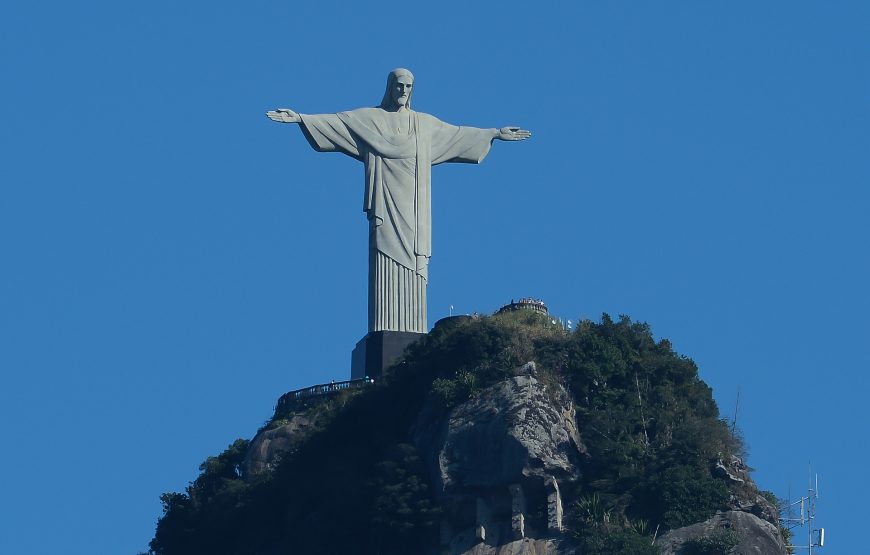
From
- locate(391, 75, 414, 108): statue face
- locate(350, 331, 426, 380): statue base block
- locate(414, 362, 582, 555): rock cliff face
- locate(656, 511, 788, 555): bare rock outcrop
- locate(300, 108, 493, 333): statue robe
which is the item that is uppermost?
locate(391, 75, 414, 108): statue face

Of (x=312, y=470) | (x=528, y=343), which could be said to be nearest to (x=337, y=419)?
(x=312, y=470)

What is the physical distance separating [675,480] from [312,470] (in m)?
10.2

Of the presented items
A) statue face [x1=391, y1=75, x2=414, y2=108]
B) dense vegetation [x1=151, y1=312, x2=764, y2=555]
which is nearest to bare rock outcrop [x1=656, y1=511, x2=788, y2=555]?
dense vegetation [x1=151, y1=312, x2=764, y2=555]

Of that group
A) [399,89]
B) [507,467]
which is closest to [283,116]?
[399,89]

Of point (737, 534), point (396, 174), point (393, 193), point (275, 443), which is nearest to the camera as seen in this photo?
point (737, 534)

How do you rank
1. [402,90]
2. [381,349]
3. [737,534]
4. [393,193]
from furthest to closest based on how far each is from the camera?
[402,90] → [393,193] → [381,349] → [737,534]

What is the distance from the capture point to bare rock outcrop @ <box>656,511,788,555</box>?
61.2m

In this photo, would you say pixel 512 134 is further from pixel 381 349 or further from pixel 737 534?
pixel 737 534

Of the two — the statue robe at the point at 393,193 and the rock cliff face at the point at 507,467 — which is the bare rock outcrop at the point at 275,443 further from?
the rock cliff face at the point at 507,467

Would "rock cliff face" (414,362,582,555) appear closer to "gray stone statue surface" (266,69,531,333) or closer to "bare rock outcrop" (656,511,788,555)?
"bare rock outcrop" (656,511,788,555)

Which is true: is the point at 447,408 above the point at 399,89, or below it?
below

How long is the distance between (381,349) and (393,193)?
424 centimetres

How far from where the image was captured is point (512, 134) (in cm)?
7444

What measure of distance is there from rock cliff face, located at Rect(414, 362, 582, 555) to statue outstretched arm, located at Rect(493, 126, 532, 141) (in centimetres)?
1133
